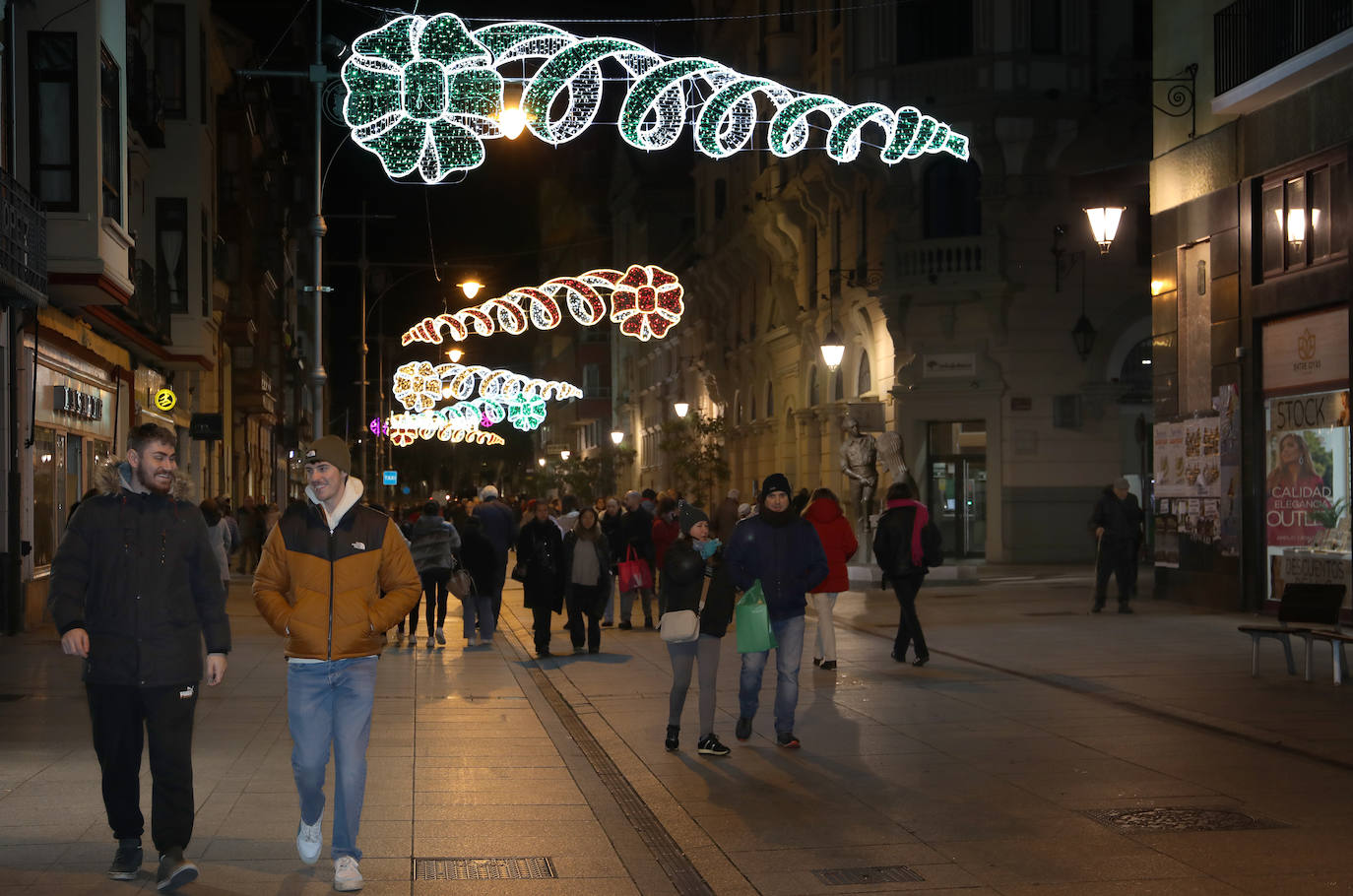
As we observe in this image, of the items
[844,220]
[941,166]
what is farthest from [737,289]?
[941,166]

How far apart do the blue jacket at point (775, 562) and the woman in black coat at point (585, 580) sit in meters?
7.12

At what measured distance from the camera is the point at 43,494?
22.7 m

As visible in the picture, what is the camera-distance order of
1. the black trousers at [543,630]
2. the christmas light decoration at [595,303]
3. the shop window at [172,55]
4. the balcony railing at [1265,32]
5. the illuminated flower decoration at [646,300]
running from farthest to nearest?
the shop window at [172,55] → the illuminated flower decoration at [646,300] → the christmas light decoration at [595,303] → the balcony railing at [1265,32] → the black trousers at [543,630]

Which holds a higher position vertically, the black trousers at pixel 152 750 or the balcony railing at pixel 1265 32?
the balcony railing at pixel 1265 32

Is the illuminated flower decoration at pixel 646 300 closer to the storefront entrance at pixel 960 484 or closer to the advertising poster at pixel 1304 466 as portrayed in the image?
the advertising poster at pixel 1304 466

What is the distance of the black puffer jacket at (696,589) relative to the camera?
35.3 ft

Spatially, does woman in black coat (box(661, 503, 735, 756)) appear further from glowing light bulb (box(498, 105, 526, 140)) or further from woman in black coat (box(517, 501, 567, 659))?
woman in black coat (box(517, 501, 567, 659))

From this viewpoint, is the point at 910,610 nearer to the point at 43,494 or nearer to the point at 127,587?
the point at 127,587

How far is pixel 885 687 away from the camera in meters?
14.2

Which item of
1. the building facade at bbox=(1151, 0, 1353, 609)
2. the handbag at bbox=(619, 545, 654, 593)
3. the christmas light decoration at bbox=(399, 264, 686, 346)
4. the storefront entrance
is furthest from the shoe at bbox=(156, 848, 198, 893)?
the storefront entrance

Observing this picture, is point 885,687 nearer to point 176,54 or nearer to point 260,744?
point 260,744

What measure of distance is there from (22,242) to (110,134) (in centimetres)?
390

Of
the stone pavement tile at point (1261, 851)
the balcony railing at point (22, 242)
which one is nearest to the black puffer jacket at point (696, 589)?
the stone pavement tile at point (1261, 851)

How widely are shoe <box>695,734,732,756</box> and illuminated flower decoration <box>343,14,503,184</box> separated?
696 cm
